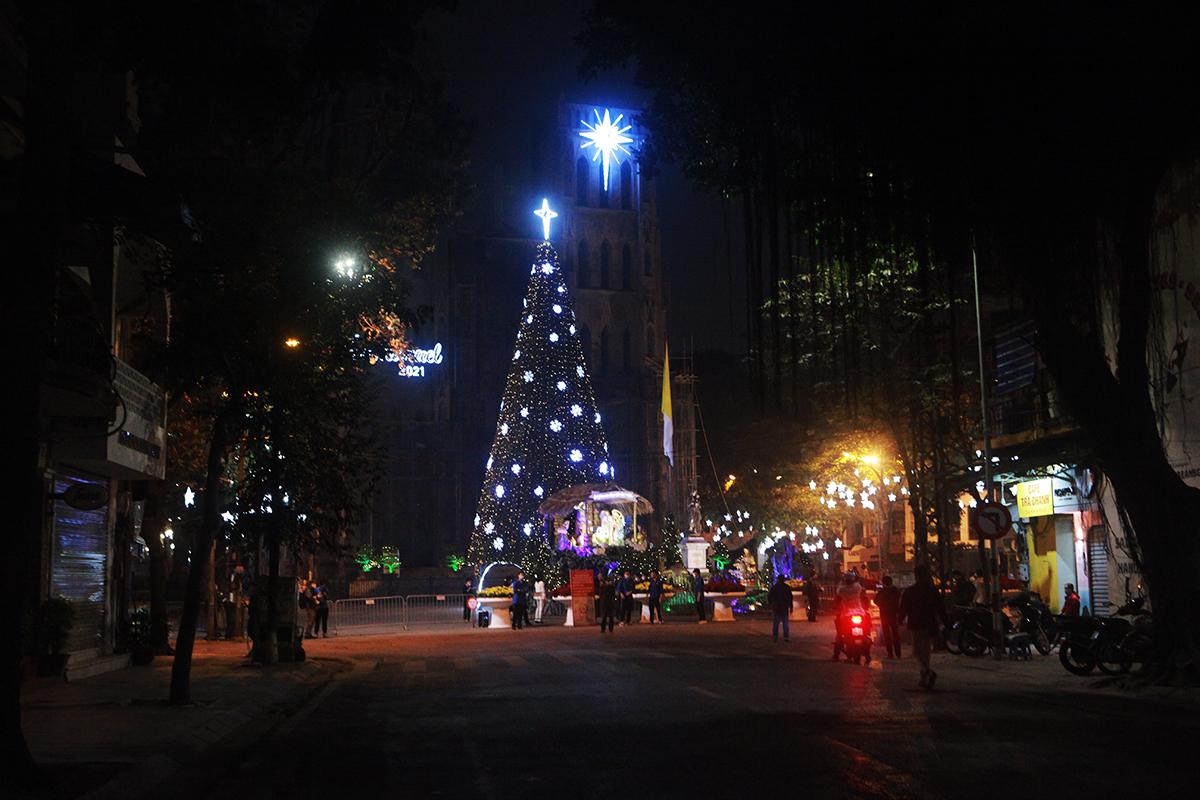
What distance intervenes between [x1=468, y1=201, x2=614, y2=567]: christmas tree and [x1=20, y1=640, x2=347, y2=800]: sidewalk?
26.3m

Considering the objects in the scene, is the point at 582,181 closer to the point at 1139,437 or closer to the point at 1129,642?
the point at 1139,437

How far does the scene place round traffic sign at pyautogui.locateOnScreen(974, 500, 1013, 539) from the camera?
20094 millimetres

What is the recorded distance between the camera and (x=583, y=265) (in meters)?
76.9

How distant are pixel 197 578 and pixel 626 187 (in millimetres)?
66044

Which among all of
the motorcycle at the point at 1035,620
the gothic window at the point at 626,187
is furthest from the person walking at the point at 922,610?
the gothic window at the point at 626,187

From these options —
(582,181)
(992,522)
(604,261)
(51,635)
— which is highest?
(582,181)

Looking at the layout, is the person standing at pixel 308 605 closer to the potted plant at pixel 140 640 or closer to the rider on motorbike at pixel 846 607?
the potted plant at pixel 140 640

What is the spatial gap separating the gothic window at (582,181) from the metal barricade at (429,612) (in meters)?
38.8

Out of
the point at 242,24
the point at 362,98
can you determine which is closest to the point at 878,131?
the point at 242,24

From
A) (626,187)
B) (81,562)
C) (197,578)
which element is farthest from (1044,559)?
(626,187)

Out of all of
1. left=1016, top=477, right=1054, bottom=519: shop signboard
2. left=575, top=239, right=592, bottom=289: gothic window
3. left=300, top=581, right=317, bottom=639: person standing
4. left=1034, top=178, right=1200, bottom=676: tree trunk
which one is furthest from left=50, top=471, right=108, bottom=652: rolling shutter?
left=575, top=239, right=592, bottom=289: gothic window

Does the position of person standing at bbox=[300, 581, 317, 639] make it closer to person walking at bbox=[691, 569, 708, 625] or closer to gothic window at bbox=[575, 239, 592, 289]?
person walking at bbox=[691, 569, 708, 625]

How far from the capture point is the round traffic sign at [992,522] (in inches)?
791

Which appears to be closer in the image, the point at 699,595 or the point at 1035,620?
the point at 1035,620
